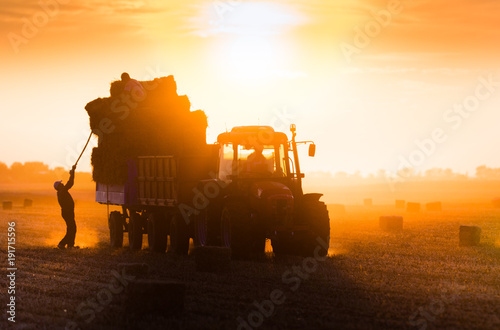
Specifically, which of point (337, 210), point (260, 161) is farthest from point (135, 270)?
point (337, 210)

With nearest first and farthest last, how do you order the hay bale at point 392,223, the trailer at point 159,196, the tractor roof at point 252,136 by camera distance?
the tractor roof at point 252,136, the trailer at point 159,196, the hay bale at point 392,223

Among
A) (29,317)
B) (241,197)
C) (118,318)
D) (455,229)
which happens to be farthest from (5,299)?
(455,229)

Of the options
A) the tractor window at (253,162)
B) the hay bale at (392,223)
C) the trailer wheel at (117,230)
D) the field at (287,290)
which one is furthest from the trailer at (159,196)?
the hay bale at (392,223)

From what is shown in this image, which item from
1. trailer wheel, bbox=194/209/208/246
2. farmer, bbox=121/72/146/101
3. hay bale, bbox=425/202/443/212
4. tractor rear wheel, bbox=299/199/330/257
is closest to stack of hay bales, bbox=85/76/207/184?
farmer, bbox=121/72/146/101

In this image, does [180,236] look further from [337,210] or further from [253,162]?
[337,210]

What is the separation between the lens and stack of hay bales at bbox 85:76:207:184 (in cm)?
2256

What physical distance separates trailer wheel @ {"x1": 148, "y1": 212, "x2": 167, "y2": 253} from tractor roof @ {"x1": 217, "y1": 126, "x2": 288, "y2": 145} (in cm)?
432

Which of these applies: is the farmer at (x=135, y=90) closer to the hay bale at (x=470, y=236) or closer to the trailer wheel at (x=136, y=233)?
the trailer wheel at (x=136, y=233)

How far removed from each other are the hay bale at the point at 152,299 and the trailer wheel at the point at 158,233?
33.5ft

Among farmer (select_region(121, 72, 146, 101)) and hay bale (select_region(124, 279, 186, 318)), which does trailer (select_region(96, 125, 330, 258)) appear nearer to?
farmer (select_region(121, 72, 146, 101))

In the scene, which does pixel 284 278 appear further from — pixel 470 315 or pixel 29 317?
pixel 29 317

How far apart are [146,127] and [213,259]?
7233 mm

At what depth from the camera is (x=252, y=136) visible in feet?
60.3

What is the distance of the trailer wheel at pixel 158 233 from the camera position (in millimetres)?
21812
